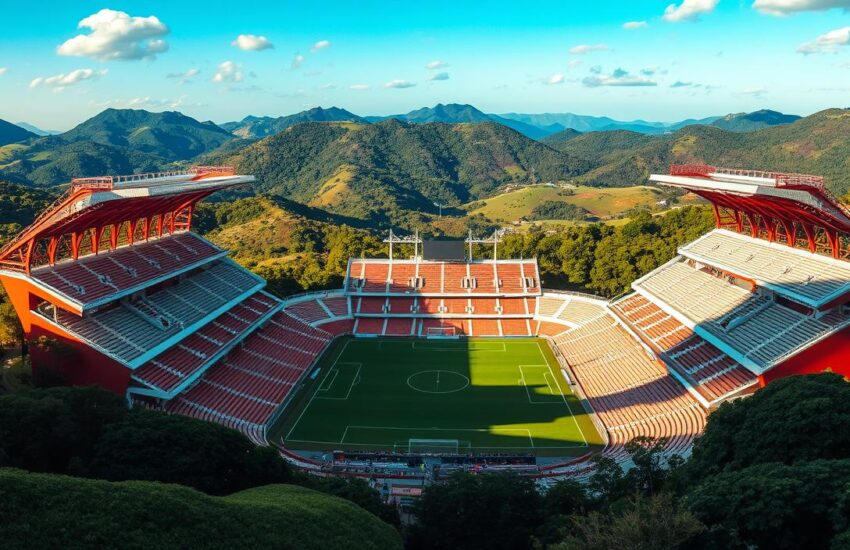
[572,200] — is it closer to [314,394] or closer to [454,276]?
[454,276]

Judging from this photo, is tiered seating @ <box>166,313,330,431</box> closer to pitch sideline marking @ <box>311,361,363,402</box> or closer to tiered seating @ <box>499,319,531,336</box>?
pitch sideline marking @ <box>311,361,363,402</box>

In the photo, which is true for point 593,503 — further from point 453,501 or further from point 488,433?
point 488,433

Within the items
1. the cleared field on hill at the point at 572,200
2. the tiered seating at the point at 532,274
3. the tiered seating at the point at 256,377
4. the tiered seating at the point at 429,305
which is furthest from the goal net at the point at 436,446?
the cleared field on hill at the point at 572,200

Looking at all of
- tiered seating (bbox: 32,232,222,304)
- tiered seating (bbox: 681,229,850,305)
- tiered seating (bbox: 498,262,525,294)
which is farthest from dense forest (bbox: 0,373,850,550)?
tiered seating (bbox: 498,262,525,294)

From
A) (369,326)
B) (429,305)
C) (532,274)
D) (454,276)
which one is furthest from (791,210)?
(369,326)

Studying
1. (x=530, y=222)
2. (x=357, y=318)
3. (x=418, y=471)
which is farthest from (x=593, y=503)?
(x=530, y=222)
